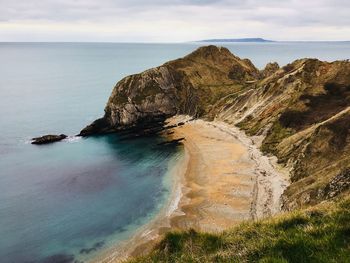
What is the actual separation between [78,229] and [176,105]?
212 feet

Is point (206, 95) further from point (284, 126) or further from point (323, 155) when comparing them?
point (323, 155)

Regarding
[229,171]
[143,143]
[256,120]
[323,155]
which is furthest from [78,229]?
[256,120]

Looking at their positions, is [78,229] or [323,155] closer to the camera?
[78,229]

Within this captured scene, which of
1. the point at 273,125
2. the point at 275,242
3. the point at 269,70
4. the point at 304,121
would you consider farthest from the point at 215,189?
the point at 269,70

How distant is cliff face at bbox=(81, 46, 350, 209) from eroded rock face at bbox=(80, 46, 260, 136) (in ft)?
0.84

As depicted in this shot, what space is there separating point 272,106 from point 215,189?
118 feet

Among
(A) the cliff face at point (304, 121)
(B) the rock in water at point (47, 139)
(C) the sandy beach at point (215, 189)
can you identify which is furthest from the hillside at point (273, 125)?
(B) the rock in water at point (47, 139)

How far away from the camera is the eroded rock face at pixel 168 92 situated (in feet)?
335

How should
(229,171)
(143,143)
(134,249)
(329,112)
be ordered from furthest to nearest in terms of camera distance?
(143,143)
(329,112)
(229,171)
(134,249)

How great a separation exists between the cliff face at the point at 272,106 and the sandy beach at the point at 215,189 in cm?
315

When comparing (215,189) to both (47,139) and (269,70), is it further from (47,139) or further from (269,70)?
(269,70)

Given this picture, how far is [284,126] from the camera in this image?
75562 millimetres

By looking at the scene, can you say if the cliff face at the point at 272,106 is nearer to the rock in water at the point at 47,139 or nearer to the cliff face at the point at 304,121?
the cliff face at the point at 304,121

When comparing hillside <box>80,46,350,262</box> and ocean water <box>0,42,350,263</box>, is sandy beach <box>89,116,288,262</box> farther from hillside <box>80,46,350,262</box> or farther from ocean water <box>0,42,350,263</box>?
hillside <box>80,46,350,262</box>
